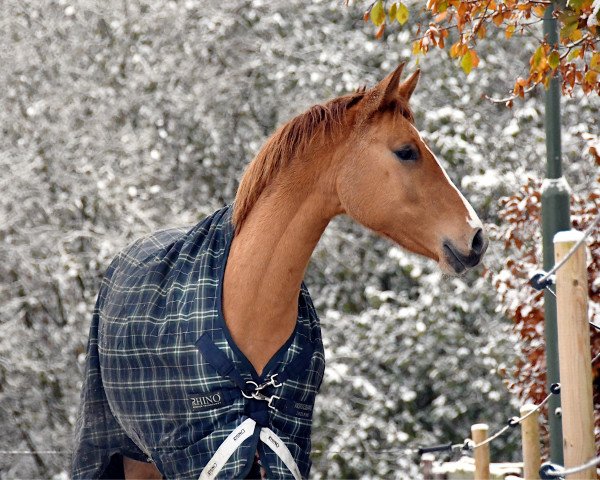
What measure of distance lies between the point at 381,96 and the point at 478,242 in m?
0.68

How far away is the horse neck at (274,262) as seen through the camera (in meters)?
4.05

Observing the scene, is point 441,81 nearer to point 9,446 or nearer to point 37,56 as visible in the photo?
point 37,56

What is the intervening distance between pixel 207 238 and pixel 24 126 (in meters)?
6.96

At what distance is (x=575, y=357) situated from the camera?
329 centimetres

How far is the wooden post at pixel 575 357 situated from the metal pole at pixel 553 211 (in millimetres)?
1363

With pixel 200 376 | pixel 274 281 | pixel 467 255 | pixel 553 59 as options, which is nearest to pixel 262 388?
pixel 200 376

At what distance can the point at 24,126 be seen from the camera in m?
10.8

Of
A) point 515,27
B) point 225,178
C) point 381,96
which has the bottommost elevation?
point 381,96

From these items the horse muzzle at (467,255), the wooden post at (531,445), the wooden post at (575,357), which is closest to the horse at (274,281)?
the horse muzzle at (467,255)

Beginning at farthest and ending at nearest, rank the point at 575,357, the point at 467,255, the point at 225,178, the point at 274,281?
Result: the point at 225,178
the point at 274,281
the point at 467,255
the point at 575,357

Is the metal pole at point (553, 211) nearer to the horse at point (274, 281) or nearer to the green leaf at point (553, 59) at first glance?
the green leaf at point (553, 59)

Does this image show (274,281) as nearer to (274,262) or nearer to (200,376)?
(274,262)

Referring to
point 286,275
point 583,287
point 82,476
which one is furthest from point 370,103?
point 82,476

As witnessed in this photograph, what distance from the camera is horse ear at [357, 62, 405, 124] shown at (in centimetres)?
416
